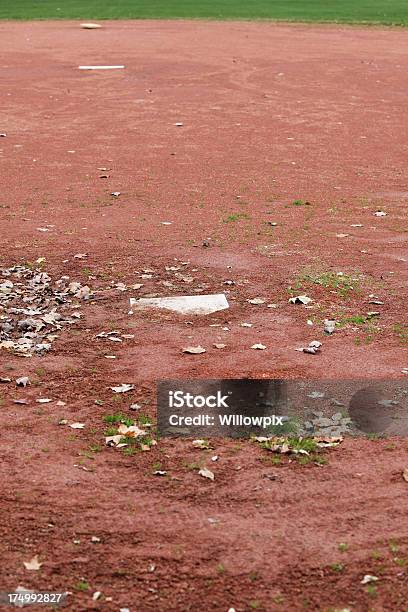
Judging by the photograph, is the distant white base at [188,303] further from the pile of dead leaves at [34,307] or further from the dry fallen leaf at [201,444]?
the dry fallen leaf at [201,444]

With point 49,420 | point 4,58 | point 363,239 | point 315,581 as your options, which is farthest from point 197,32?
point 315,581

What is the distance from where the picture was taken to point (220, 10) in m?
39.8

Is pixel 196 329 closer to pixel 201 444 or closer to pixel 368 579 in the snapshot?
pixel 201 444

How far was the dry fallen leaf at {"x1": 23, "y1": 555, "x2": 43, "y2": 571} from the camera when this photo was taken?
5.43m

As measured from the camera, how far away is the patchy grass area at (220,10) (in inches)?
1486

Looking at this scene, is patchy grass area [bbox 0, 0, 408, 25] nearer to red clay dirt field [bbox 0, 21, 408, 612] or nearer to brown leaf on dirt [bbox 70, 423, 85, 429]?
red clay dirt field [bbox 0, 21, 408, 612]

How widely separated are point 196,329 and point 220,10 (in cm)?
3325

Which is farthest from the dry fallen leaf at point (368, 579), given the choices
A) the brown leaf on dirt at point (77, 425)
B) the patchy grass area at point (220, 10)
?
the patchy grass area at point (220, 10)

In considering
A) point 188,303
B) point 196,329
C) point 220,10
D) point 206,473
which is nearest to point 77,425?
point 206,473

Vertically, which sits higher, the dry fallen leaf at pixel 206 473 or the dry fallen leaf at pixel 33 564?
the dry fallen leaf at pixel 206 473

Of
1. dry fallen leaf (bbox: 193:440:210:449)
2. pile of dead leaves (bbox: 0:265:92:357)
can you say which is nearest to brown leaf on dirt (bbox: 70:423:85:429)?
dry fallen leaf (bbox: 193:440:210:449)

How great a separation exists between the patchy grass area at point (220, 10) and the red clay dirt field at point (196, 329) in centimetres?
1653

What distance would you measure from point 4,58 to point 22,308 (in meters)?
20.7

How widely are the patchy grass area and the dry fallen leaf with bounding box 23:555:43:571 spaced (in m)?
33.5
